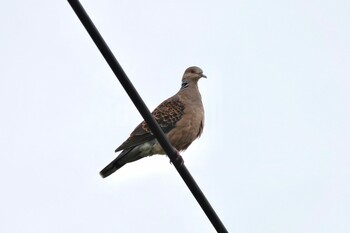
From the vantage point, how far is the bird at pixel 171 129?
717cm

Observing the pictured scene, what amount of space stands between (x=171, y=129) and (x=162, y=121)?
0.13m

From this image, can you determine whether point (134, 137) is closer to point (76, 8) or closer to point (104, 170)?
point (104, 170)

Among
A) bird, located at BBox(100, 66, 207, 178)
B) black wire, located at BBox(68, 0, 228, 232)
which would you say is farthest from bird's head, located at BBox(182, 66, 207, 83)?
black wire, located at BBox(68, 0, 228, 232)

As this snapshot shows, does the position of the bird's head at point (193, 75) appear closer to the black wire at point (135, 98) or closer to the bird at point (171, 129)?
the bird at point (171, 129)

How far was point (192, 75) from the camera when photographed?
28.7 feet

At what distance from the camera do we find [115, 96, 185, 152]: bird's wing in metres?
7.22

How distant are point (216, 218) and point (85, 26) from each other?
121 cm

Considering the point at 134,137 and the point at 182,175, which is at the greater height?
the point at 134,137

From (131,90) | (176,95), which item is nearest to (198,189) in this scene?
(131,90)

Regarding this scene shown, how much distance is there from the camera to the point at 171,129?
764cm

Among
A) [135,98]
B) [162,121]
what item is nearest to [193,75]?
[162,121]

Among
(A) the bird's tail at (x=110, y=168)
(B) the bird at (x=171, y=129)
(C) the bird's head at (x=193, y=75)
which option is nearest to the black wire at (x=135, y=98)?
(A) the bird's tail at (x=110, y=168)

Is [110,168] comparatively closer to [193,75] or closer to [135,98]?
[193,75]

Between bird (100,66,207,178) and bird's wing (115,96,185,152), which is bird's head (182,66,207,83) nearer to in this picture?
bird (100,66,207,178)
